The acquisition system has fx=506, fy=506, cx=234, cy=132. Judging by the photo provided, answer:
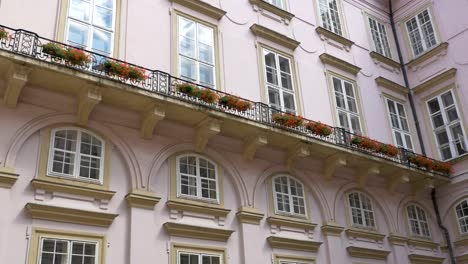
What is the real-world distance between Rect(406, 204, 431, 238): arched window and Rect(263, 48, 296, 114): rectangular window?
218 inches

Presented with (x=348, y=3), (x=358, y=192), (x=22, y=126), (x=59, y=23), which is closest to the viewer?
(x=22, y=126)

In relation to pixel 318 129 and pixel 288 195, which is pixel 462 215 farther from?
pixel 288 195

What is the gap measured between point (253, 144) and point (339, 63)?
6046 millimetres

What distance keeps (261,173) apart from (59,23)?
6.26 m

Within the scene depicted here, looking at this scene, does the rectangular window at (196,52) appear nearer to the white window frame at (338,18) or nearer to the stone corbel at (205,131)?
the stone corbel at (205,131)

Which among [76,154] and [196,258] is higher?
[76,154]

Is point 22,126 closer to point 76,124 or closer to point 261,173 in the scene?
point 76,124

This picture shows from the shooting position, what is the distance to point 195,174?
12.3 m

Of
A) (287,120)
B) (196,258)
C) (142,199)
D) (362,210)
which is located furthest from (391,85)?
(142,199)

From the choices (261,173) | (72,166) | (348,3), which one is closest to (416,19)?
(348,3)

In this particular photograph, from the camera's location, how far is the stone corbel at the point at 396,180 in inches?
639

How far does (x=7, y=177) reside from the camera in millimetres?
9570

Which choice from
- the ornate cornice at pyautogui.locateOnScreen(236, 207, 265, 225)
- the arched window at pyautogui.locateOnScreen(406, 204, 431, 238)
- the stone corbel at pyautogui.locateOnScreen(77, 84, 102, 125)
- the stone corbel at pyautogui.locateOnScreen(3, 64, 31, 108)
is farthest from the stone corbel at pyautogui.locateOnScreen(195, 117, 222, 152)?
the arched window at pyautogui.locateOnScreen(406, 204, 431, 238)

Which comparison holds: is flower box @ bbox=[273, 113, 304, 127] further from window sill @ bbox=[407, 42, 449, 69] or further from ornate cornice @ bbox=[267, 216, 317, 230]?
window sill @ bbox=[407, 42, 449, 69]
